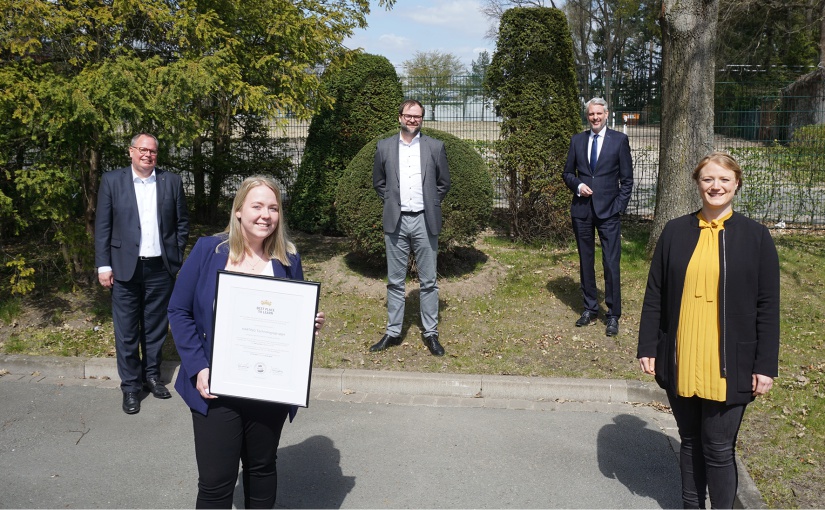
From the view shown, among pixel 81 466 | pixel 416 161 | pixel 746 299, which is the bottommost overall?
pixel 81 466

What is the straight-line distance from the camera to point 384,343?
23.1 ft

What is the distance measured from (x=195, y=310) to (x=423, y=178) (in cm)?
356

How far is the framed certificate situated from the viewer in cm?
330

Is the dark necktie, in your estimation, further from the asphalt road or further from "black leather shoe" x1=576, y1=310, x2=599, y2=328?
the asphalt road

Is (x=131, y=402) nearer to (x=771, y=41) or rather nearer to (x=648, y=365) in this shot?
(x=648, y=365)

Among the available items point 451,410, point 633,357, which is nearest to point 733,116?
point 633,357

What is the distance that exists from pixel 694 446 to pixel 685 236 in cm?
111

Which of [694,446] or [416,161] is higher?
[416,161]

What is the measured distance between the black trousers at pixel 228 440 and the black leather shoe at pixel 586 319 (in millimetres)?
4506

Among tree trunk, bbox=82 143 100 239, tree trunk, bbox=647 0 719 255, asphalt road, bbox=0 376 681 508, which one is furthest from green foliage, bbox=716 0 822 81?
asphalt road, bbox=0 376 681 508

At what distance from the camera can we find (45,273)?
895cm

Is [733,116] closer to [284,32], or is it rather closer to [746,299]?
[284,32]

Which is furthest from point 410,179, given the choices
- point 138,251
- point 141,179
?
point 138,251

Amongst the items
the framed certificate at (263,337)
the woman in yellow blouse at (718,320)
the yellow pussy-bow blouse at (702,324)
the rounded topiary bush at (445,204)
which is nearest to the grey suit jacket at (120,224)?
Answer: the rounded topiary bush at (445,204)
